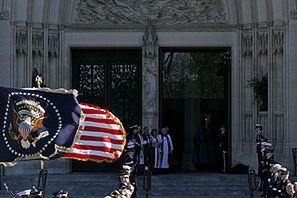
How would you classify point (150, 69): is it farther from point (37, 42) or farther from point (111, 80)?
point (37, 42)

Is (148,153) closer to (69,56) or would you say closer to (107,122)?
(69,56)

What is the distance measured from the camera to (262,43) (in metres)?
24.8

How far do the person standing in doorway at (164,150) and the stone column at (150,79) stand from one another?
0.86 metres

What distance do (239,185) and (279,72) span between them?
157 inches

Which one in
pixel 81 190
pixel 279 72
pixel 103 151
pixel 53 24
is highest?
pixel 53 24

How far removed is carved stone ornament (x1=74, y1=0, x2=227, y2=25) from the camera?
2630 cm

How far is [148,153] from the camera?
80.2ft

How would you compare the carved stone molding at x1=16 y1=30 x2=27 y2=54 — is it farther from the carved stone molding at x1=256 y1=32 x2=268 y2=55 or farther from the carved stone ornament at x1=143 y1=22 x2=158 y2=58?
the carved stone molding at x1=256 y1=32 x2=268 y2=55

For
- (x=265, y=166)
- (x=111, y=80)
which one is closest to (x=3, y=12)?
(x=111, y=80)

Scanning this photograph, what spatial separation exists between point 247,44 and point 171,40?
8.15 ft

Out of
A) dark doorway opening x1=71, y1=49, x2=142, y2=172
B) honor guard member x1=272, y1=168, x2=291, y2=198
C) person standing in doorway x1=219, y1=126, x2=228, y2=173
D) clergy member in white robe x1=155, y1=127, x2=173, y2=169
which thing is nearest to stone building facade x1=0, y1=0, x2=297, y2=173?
person standing in doorway x1=219, y1=126, x2=228, y2=173

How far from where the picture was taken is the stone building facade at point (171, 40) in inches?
953

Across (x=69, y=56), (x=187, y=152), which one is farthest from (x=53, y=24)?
(x=187, y=152)

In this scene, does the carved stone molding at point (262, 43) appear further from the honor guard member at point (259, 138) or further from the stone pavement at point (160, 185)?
the stone pavement at point (160, 185)
